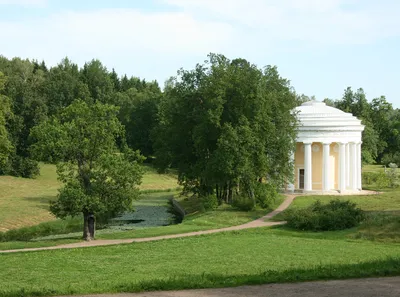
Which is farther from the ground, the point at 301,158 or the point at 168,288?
the point at 301,158

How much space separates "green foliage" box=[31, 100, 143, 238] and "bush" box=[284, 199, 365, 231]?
10346 mm

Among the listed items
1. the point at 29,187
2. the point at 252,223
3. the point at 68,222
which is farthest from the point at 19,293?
the point at 29,187

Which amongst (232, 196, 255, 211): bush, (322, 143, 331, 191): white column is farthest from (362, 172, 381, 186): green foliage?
(232, 196, 255, 211): bush

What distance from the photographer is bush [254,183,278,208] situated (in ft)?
155

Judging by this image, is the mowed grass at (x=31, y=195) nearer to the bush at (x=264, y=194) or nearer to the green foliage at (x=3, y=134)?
the green foliage at (x=3, y=134)

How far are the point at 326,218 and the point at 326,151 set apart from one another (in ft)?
78.6

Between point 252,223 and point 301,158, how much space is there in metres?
22.7

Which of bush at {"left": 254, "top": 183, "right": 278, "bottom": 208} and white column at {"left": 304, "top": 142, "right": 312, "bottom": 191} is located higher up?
white column at {"left": 304, "top": 142, "right": 312, "bottom": 191}

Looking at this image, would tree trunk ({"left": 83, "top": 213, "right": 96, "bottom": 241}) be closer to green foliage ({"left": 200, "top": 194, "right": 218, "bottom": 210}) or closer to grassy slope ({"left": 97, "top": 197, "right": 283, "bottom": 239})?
grassy slope ({"left": 97, "top": 197, "right": 283, "bottom": 239})

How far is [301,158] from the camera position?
6219 centimetres

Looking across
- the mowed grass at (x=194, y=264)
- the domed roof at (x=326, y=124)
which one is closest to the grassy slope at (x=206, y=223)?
the mowed grass at (x=194, y=264)

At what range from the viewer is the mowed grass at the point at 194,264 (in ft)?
57.6

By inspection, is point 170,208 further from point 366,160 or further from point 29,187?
point 366,160

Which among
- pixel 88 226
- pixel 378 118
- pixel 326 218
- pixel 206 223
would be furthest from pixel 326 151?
pixel 378 118
